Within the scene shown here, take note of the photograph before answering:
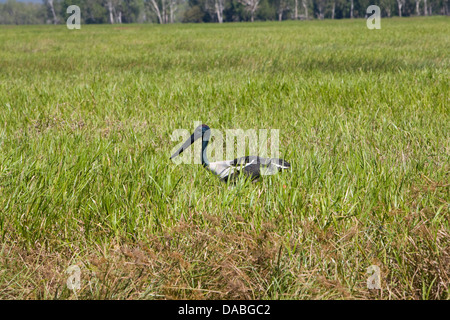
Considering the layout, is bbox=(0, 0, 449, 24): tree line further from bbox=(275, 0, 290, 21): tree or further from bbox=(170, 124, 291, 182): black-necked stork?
bbox=(170, 124, 291, 182): black-necked stork

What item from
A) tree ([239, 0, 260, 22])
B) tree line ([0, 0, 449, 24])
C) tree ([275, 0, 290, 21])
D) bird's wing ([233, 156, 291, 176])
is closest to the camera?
bird's wing ([233, 156, 291, 176])

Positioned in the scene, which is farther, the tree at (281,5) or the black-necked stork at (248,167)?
the tree at (281,5)

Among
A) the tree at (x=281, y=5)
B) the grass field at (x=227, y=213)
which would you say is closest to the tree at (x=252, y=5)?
the tree at (x=281, y=5)

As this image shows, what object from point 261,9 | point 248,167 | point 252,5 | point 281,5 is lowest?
point 248,167

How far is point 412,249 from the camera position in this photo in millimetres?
1791

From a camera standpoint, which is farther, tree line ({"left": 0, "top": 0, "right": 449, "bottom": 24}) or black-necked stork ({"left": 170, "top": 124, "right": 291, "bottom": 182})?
tree line ({"left": 0, "top": 0, "right": 449, "bottom": 24})

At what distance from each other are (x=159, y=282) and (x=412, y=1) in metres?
100

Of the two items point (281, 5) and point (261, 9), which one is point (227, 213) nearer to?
point (281, 5)

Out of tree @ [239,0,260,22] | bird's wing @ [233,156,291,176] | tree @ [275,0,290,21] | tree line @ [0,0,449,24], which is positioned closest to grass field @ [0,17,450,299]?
bird's wing @ [233,156,291,176]

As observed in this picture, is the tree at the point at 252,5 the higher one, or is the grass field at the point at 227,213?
the tree at the point at 252,5

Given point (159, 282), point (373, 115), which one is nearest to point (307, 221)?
point (159, 282)

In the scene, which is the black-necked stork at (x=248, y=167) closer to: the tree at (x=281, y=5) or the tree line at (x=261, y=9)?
the tree line at (x=261, y=9)

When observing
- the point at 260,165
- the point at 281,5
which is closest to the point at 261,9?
the point at 281,5
